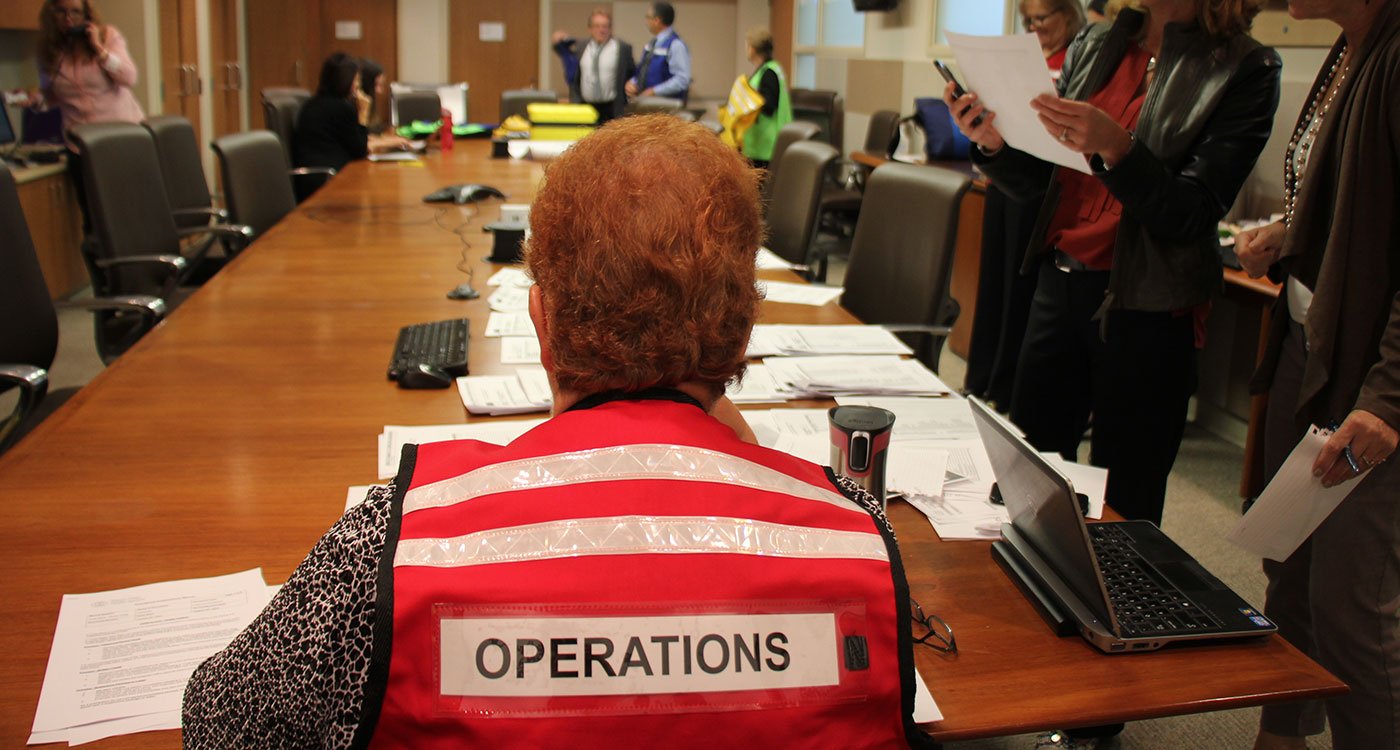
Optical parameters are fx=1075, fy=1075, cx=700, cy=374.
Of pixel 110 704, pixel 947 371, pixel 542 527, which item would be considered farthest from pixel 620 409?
pixel 947 371

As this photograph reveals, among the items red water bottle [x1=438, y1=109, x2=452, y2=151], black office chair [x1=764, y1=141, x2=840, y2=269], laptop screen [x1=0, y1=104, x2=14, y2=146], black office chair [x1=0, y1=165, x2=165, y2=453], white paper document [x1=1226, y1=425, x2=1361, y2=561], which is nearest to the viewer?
white paper document [x1=1226, y1=425, x2=1361, y2=561]

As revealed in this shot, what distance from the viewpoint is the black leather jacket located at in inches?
73.9

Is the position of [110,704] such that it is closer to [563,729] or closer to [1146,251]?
[563,729]

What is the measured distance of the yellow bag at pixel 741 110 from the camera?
6.23 metres

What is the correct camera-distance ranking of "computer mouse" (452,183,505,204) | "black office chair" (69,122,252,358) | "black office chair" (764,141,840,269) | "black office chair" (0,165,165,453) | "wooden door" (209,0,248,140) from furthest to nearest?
"wooden door" (209,0,248,140), "computer mouse" (452,183,505,204), "black office chair" (764,141,840,269), "black office chair" (69,122,252,358), "black office chair" (0,165,165,453)

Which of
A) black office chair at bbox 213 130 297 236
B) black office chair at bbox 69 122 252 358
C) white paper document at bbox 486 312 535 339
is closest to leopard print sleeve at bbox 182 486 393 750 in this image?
white paper document at bbox 486 312 535 339

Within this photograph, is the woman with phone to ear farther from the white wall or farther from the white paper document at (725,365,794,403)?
the white wall

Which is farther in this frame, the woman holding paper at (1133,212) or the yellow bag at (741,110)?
the yellow bag at (741,110)

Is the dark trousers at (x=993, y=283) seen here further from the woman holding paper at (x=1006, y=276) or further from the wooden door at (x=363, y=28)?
the wooden door at (x=363, y=28)

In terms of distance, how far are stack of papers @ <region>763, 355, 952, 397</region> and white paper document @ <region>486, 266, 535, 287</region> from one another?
914mm

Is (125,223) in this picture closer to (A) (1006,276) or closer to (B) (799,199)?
(B) (799,199)

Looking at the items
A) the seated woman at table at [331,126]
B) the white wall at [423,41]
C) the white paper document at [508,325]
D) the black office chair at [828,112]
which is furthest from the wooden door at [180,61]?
the white paper document at [508,325]

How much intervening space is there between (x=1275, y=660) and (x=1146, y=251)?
1.04m

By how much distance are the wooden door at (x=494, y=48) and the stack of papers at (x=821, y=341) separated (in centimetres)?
868
